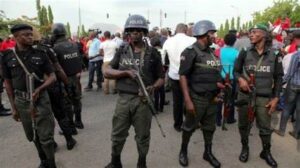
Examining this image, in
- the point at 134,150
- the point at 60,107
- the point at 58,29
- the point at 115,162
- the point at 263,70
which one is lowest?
the point at 134,150

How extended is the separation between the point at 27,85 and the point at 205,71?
87.8 inches

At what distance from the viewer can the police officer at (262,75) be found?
4.56 m

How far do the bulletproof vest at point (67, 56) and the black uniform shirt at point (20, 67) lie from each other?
1.77 meters

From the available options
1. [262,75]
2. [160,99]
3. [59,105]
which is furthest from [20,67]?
[160,99]

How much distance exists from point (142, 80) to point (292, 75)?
3093mm

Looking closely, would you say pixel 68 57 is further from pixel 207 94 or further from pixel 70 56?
pixel 207 94

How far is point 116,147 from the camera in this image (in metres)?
4.33

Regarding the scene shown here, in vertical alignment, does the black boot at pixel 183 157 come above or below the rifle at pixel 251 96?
below

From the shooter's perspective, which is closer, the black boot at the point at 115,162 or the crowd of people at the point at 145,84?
the crowd of people at the point at 145,84

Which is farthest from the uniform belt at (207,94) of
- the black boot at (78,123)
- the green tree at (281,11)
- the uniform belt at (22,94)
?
the green tree at (281,11)

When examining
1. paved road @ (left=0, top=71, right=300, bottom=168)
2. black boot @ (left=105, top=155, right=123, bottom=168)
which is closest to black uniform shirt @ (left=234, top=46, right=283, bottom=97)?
paved road @ (left=0, top=71, right=300, bottom=168)

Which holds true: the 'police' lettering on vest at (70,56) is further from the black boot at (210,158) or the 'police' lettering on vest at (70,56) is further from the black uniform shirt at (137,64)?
the black boot at (210,158)

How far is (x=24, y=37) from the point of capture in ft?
12.9

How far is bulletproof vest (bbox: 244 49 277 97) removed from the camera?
4.54 m
